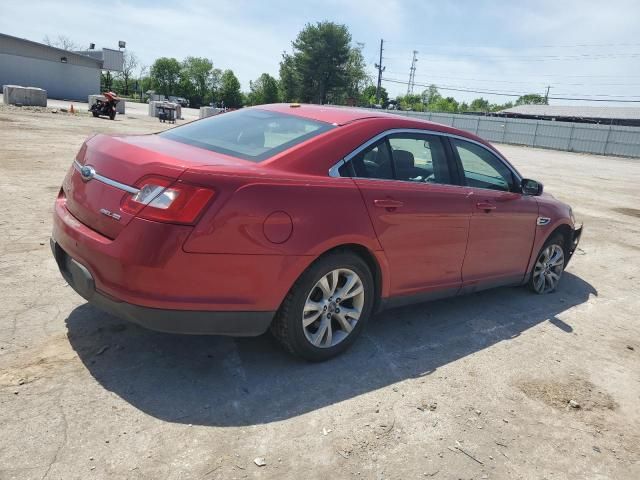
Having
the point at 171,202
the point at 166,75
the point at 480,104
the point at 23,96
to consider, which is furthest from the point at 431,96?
the point at 171,202

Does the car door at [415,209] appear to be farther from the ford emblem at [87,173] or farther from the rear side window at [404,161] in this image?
the ford emblem at [87,173]

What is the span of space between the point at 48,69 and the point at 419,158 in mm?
53119

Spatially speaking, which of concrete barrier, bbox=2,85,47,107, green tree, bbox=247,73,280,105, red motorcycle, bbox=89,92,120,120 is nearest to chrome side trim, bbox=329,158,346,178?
red motorcycle, bbox=89,92,120,120

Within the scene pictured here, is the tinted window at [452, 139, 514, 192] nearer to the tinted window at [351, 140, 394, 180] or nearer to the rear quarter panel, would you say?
the tinted window at [351, 140, 394, 180]

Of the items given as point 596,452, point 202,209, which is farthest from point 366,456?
point 202,209

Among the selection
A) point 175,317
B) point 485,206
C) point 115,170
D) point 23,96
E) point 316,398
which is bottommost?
point 316,398

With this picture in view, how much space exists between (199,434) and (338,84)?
70.9 metres

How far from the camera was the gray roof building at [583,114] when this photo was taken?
65125 mm

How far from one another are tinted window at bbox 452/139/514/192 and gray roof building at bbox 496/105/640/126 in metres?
69.1

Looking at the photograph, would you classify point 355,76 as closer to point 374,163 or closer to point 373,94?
point 373,94

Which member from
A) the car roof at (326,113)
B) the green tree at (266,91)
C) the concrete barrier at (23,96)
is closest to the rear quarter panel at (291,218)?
the car roof at (326,113)

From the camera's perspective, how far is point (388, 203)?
3.51 m

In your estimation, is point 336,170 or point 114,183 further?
point 336,170

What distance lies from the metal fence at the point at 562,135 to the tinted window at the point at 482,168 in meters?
36.1
